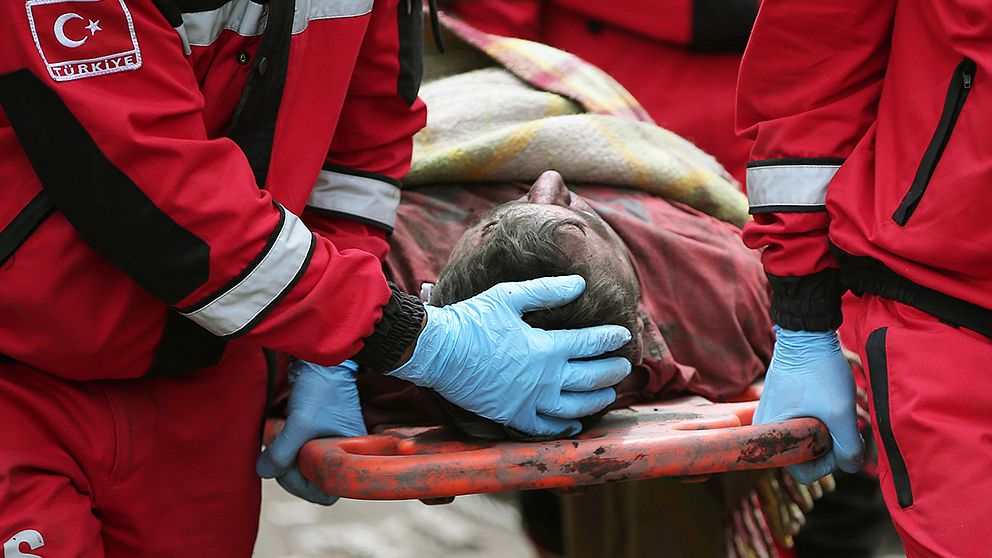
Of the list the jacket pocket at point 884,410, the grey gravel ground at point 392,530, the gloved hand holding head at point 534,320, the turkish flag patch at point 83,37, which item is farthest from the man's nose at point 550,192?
the grey gravel ground at point 392,530

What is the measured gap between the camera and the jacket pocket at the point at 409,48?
1.88 meters

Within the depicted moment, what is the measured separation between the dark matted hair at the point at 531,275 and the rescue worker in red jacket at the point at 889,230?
0.78 feet

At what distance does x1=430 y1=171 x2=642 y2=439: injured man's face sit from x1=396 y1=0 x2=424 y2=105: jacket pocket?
10.7 inches

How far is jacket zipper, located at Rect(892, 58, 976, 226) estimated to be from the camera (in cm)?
144

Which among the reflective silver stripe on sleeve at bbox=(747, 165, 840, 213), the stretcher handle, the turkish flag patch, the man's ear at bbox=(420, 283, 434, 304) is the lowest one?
the man's ear at bbox=(420, 283, 434, 304)

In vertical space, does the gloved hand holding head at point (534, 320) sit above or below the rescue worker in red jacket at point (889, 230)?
below

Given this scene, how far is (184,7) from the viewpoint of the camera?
1488mm

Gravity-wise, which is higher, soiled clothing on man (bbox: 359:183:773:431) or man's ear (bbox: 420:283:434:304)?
man's ear (bbox: 420:283:434:304)

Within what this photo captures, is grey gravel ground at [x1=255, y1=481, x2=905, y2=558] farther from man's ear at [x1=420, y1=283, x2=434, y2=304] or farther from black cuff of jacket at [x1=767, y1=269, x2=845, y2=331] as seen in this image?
black cuff of jacket at [x1=767, y1=269, x2=845, y2=331]

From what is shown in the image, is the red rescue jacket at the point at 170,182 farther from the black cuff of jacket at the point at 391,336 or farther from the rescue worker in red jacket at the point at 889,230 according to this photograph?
the rescue worker in red jacket at the point at 889,230

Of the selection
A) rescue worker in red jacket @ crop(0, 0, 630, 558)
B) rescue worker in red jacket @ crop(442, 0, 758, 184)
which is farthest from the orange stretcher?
rescue worker in red jacket @ crop(442, 0, 758, 184)

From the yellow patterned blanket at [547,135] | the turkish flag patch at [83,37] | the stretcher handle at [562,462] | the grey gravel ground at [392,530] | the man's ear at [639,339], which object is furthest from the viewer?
the grey gravel ground at [392,530]

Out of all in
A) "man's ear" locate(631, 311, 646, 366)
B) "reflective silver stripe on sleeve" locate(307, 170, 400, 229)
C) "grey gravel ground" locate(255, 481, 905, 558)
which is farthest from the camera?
"grey gravel ground" locate(255, 481, 905, 558)

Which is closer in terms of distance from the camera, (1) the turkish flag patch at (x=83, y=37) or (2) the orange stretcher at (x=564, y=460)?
(1) the turkish flag patch at (x=83, y=37)
